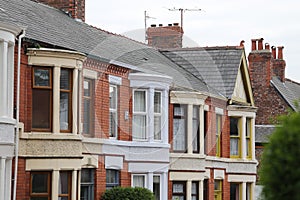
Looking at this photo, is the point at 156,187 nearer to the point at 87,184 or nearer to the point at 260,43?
the point at 87,184

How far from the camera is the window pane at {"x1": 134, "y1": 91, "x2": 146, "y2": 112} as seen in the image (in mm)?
30734

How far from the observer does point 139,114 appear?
3067 cm

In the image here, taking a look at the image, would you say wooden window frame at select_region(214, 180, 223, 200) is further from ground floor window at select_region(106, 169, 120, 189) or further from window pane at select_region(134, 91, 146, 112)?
ground floor window at select_region(106, 169, 120, 189)

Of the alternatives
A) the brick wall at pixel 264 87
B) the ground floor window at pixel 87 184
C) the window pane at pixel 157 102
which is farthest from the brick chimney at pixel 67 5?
the brick wall at pixel 264 87

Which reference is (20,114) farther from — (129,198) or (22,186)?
(129,198)

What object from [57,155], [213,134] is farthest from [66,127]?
[213,134]

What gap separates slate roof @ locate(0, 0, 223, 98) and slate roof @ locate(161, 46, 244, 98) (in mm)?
653

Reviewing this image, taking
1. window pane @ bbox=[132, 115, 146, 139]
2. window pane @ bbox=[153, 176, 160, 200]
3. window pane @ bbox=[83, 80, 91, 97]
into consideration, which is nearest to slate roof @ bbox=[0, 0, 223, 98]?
window pane @ bbox=[83, 80, 91, 97]

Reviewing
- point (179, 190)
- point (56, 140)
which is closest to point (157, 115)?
point (179, 190)

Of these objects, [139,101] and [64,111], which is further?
[139,101]

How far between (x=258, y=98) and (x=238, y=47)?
1142 cm

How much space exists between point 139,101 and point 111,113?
72.7 inches

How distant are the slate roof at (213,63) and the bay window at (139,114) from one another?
8.65 meters

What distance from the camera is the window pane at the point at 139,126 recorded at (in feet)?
100
